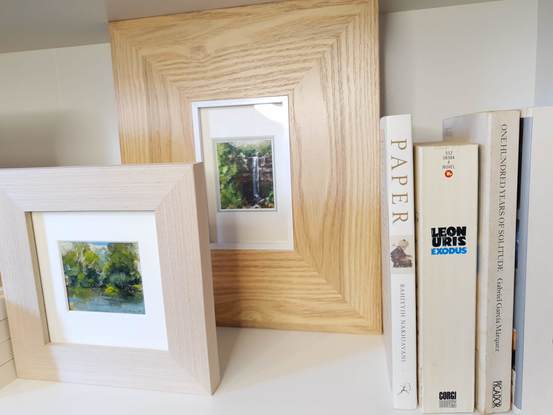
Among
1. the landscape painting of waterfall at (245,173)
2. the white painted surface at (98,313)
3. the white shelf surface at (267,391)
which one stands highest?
the landscape painting of waterfall at (245,173)

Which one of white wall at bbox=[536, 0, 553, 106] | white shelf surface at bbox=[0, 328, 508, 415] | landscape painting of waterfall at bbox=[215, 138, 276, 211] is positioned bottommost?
white shelf surface at bbox=[0, 328, 508, 415]

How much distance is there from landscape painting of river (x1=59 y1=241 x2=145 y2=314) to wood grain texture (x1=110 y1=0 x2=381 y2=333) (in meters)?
0.17

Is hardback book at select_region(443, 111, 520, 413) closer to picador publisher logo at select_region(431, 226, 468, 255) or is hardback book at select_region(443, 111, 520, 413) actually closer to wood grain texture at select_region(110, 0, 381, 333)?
picador publisher logo at select_region(431, 226, 468, 255)

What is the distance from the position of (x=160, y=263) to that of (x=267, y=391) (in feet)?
0.64

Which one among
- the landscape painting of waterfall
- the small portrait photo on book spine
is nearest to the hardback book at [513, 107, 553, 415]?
the small portrait photo on book spine

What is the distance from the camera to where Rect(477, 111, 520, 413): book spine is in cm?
42

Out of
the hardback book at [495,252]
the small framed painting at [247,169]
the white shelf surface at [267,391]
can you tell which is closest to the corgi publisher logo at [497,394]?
the hardback book at [495,252]

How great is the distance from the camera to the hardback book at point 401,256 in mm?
442

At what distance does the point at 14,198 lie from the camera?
1.71 ft

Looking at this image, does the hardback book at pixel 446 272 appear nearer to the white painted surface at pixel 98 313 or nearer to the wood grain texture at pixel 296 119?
the wood grain texture at pixel 296 119

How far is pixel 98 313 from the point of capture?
531 mm

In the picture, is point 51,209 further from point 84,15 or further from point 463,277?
point 463,277

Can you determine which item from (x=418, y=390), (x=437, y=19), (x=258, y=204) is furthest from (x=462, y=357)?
(x=437, y=19)

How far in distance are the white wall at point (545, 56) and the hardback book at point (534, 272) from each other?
21cm
